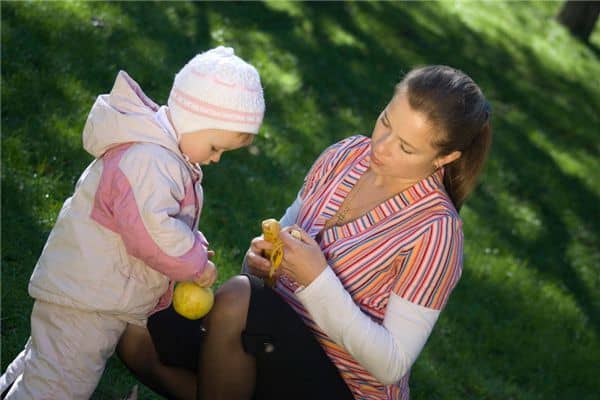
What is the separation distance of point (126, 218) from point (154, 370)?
0.79m

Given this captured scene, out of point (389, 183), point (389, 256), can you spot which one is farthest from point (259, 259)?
point (389, 183)

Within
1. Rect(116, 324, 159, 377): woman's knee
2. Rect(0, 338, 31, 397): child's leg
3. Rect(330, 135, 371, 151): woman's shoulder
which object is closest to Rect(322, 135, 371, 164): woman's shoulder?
Rect(330, 135, 371, 151): woman's shoulder

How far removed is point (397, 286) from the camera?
9.52ft

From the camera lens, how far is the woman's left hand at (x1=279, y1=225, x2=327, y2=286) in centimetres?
286

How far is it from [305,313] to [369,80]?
4.90 metres

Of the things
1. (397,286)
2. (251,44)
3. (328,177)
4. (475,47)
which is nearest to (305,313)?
(397,286)

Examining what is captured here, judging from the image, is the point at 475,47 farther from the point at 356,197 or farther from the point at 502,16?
the point at 356,197

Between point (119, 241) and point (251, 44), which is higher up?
point (119, 241)

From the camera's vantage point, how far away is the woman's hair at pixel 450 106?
9.80 ft

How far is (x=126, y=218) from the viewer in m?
2.68

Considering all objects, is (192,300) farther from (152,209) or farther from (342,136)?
(342,136)

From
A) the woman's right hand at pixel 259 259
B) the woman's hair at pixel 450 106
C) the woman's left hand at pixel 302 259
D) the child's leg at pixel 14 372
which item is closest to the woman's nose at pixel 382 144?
the woman's hair at pixel 450 106

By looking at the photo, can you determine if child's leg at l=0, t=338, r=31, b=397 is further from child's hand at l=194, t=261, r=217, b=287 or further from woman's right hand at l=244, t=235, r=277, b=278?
woman's right hand at l=244, t=235, r=277, b=278

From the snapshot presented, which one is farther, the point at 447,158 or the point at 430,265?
the point at 447,158
